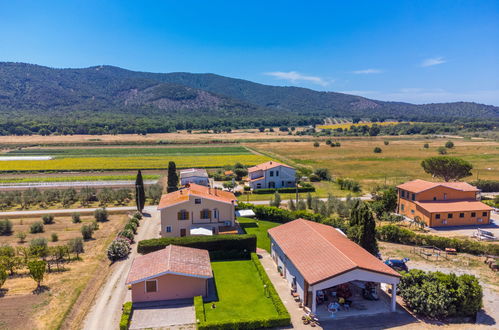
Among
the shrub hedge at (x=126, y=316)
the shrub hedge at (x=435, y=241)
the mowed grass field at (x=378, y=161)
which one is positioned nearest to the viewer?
the shrub hedge at (x=126, y=316)

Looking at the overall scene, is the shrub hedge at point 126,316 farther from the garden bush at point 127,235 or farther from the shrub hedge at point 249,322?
the garden bush at point 127,235

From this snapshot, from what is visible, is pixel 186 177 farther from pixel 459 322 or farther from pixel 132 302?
pixel 459 322

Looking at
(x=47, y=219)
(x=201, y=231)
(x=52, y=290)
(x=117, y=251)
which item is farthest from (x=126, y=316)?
(x=47, y=219)

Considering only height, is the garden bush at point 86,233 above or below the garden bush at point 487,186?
below

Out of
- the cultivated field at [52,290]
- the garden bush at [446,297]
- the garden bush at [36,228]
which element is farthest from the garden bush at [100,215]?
the garden bush at [446,297]

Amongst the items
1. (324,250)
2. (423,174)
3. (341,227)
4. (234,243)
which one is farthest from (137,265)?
(423,174)

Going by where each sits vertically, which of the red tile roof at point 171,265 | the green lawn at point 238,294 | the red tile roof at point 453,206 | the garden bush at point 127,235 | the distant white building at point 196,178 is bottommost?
the green lawn at point 238,294

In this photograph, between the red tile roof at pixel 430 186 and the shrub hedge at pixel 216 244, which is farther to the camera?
the red tile roof at pixel 430 186
